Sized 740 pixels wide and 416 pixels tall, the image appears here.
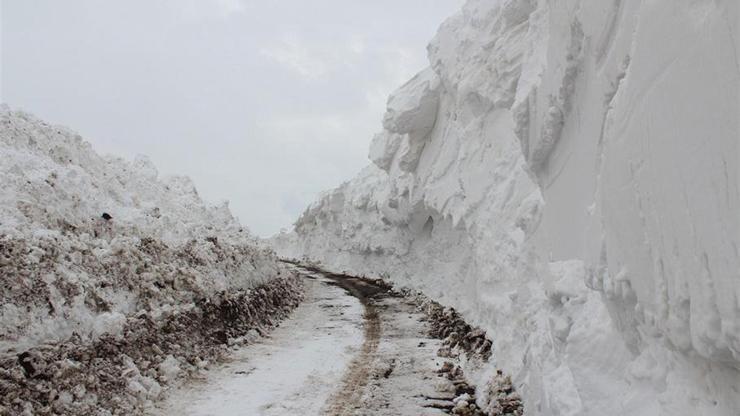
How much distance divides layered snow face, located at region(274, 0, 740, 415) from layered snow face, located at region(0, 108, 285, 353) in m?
7.61

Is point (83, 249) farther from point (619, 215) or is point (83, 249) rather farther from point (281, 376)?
point (619, 215)

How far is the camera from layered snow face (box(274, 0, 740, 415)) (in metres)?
4.03

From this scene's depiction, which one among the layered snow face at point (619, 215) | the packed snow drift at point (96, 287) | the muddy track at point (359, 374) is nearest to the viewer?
the layered snow face at point (619, 215)

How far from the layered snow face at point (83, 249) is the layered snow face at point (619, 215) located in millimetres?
7614

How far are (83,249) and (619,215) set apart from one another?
10.0 m

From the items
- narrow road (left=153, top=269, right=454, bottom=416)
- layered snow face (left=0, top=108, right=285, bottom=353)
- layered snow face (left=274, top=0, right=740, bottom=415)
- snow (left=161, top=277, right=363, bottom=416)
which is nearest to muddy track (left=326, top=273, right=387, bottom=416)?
narrow road (left=153, top=269, right=454, bottom=416)

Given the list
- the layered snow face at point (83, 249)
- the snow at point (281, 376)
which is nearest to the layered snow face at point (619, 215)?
Result: the snow at point (281, 376)

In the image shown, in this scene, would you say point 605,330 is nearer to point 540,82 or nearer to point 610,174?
point 610,174

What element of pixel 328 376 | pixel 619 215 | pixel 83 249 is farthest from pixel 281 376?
pixel 619 215

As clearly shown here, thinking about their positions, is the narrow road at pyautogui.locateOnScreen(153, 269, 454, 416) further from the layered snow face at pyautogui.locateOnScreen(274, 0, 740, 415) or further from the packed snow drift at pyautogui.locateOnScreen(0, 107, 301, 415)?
the layered snow face at pyautogui.locateOnScreen(274, 0, 740, 415)

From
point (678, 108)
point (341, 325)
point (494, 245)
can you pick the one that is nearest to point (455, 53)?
point (494, 245)

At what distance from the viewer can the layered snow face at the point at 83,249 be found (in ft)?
30.4

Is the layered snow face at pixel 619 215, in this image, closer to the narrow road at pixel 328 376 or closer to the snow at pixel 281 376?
the narrow road at pixel 328 376

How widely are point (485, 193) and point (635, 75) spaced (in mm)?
12874
